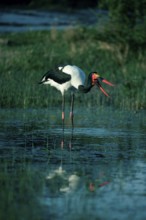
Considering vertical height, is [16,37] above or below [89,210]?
above

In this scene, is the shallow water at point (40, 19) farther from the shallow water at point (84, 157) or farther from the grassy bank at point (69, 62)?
the shallow water at point (84, 157)

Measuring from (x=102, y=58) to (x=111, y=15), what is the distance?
Answer: 1.19 m

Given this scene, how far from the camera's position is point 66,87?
11797 mm

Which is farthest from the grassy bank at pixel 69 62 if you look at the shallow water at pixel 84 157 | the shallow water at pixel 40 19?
the shallow water at pixel 40 19

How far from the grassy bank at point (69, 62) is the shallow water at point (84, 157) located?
60cm

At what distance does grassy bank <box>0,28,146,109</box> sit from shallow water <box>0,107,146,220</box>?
60 cm

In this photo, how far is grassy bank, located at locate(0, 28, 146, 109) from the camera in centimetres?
1232

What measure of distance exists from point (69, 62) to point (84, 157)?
903 cm

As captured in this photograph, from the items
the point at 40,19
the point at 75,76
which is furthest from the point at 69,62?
the point at 40,19

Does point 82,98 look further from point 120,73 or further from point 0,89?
point 120,73

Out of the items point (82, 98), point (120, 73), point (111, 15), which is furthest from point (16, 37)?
point (82, 98)

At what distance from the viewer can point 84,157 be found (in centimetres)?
820

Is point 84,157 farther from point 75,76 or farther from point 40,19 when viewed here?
point 40,19

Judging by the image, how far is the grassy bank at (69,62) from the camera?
12316 millimetres
